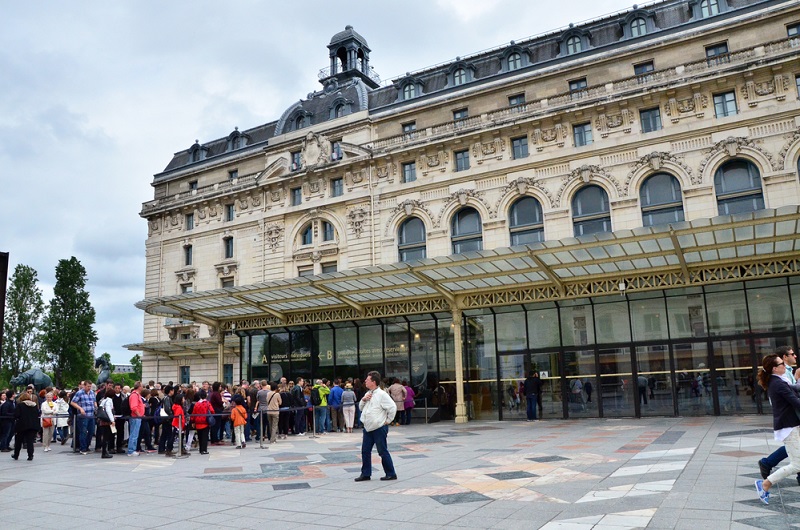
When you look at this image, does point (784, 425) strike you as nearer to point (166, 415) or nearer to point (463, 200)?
point (166, 415)

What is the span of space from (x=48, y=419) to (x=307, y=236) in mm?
19436

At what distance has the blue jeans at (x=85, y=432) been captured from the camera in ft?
56.1

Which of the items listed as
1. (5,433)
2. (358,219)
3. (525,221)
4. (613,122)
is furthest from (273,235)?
(5,433)

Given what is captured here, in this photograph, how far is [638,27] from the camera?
30.6 metres

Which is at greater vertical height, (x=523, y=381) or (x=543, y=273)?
(x=543, y=273)

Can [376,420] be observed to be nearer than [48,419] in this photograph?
Yes

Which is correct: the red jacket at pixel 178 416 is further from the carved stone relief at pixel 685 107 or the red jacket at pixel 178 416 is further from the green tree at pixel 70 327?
the green tree at pixel 70 327

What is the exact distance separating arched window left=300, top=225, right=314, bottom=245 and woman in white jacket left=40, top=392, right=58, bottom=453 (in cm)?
1808

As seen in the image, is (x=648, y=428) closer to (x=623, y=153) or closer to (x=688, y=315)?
(x=688, y=315)

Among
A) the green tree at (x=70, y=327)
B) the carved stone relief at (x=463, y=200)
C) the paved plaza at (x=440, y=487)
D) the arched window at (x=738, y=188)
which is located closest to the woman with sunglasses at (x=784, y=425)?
the paved plaza at (x=440, y=487)

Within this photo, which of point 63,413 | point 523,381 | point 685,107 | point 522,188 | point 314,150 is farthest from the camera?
point 314,150

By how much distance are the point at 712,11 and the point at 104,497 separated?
102 ft

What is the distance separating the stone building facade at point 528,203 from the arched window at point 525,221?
73 millimetres

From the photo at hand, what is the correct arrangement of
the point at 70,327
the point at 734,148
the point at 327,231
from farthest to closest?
the point at 70,327 < the point at 327,231 < the point at 734,148
